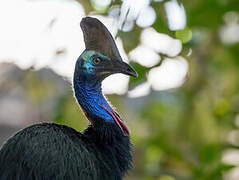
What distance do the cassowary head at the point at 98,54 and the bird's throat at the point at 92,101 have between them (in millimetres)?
42

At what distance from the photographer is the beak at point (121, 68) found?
3.12 meters

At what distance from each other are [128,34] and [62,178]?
4.19 feet

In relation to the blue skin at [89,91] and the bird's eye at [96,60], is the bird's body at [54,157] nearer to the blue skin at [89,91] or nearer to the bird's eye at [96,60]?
the blue skin at [89,91]

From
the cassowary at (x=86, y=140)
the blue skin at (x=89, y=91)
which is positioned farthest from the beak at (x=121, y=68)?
the blue skin at (x=89, y=91)

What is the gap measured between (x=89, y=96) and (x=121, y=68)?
0.80ft

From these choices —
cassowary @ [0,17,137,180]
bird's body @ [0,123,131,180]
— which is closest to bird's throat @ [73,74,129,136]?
cassowary @ [0,17,137,180]

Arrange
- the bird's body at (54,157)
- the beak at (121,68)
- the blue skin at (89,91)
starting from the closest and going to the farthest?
1. the bird's body at (54,157)
2. the beak at (121,68)
3. the blue skin at (89,91)

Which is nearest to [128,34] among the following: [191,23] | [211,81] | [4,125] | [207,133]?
[191,23]

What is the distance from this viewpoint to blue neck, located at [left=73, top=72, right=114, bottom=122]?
128 inches

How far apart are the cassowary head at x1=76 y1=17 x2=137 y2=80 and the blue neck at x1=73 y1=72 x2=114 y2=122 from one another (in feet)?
0.11

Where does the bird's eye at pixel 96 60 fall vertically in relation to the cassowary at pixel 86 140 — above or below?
above

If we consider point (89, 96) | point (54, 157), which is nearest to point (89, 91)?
point (89, 96)

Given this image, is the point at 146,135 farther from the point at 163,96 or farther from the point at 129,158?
the point at 129,158

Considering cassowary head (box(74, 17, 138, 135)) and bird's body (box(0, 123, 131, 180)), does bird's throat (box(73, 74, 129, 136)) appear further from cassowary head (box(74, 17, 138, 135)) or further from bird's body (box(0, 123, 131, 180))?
bird's body (box(0, 123, 131, 180))
